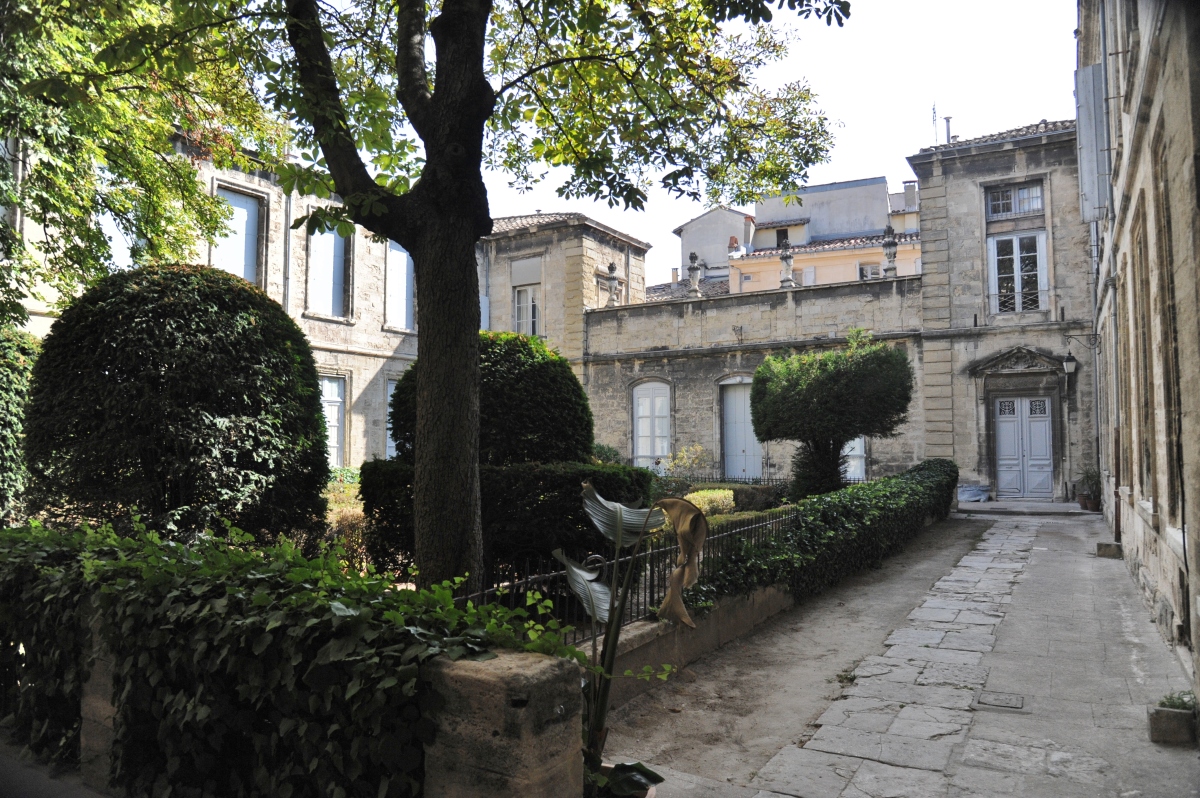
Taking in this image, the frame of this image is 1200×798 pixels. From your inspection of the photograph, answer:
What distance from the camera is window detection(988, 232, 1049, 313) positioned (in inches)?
728

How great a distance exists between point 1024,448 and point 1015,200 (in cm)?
597

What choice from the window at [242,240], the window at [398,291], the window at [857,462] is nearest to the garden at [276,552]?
the window at [857,462]

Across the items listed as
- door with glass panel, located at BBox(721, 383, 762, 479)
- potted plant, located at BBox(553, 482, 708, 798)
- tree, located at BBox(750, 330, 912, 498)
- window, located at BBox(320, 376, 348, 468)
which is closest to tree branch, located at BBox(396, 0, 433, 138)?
potted plant, located at BBox(553, 482, 708, 798)

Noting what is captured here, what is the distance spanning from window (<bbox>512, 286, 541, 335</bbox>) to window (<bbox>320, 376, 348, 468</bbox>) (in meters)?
7.31

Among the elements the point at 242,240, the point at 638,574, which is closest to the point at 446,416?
the point at 638,574

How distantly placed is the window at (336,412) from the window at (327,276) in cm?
169

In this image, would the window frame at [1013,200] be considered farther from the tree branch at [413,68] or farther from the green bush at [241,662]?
the green bush at [241,662]

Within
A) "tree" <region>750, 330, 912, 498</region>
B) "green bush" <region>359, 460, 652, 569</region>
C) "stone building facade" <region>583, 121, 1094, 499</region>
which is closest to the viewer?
"green bush" <region>359, 460, 652, 569</region>

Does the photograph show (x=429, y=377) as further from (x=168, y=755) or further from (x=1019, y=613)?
(x=1019, y=613)

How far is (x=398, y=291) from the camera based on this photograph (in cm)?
2084

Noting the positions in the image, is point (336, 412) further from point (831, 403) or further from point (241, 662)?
point (241, 662)

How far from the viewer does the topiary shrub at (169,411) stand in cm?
613

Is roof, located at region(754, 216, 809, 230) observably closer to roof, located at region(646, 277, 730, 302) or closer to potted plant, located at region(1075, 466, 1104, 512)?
roof, located at region(646, 277, 730, 302)

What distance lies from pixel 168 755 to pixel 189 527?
351 centimetres
